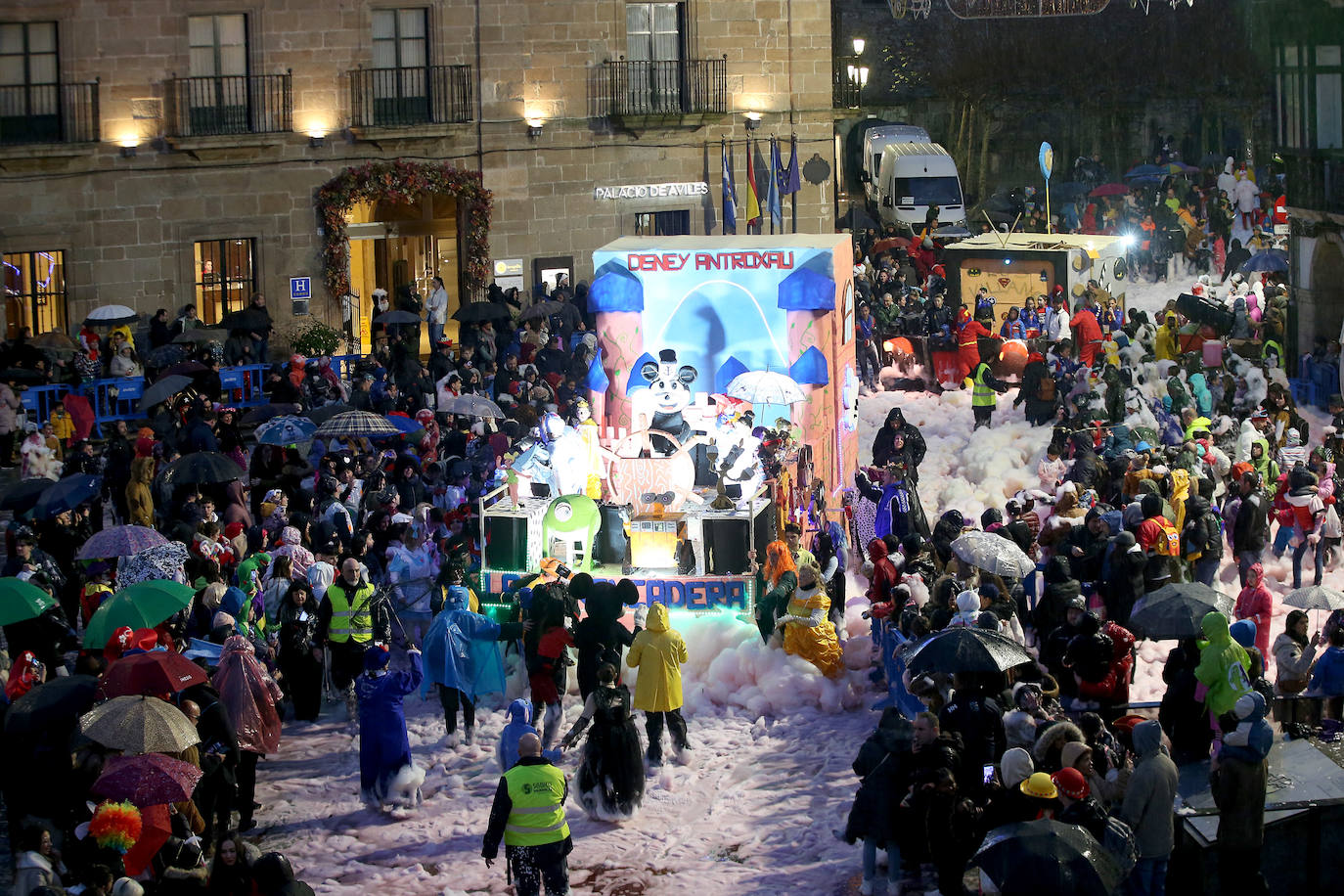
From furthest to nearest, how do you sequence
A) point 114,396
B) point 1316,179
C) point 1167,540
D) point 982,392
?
point 1316,179 → point 114,396 → point 982,392 → point 1167,540

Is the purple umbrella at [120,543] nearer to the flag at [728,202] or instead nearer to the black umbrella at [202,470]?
the black umbrella at [202,470]

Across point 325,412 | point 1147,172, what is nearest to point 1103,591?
point 325,412

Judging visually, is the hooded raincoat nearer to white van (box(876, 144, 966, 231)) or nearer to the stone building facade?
the stone building facade

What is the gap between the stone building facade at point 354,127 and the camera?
1103 inches

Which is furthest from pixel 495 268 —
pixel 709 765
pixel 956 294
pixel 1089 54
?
pixel 1089 54

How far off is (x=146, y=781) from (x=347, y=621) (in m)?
4.10

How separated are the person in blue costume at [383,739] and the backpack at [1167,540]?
21.0 feet

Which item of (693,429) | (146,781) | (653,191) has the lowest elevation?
(146,781)

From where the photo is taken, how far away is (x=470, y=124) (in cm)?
2997

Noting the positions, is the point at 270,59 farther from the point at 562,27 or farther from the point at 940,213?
the point at 940,213

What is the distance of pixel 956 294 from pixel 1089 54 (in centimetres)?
2497

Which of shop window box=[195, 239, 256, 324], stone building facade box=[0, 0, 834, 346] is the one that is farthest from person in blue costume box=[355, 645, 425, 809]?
shop window box=[195, 239, 256, 324]

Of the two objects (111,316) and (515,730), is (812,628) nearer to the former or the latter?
(515,730)

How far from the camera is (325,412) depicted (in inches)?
768
